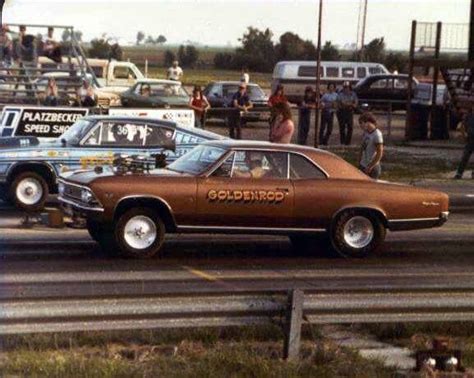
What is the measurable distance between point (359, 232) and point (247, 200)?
1410mm

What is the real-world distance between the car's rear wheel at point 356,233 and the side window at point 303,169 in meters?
0.55

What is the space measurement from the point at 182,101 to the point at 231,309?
34.3 metres

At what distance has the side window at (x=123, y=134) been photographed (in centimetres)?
1891

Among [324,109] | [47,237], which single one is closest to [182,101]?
[324,109]

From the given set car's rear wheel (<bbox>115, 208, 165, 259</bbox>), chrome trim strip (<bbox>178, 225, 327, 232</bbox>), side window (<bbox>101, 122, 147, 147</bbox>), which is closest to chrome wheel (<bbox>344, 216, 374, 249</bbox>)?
chrome trim strip (<bbox>178, 225, 327, 232</bbox>)

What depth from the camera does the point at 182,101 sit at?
42312 millimetres

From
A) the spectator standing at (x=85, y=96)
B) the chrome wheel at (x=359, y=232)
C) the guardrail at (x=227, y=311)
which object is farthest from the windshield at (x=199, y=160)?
the spectator standing at (x=85, y=96)

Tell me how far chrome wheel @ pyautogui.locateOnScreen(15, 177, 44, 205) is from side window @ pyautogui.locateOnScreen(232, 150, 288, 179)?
5400mm

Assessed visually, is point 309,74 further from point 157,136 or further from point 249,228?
point 249,228

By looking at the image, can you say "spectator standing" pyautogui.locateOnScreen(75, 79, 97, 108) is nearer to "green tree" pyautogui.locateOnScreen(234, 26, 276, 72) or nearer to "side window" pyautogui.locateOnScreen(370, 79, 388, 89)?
"side window" pyautogui.locateOnScreen(370, 79, 388, 89)

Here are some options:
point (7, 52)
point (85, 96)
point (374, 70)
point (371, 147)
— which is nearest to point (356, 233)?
point (371, 147)

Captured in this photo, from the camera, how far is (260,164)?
1463cm

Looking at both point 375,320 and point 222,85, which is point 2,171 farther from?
point 222,85

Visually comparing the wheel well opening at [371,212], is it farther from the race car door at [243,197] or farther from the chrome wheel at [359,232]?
the race car door at [243,197]
